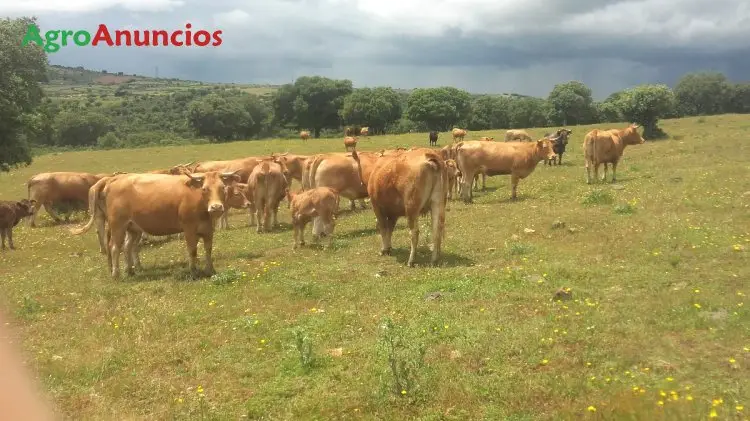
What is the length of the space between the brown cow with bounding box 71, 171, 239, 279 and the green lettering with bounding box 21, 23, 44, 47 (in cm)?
1554

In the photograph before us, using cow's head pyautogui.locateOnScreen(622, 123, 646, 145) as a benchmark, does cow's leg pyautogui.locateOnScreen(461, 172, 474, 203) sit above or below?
below

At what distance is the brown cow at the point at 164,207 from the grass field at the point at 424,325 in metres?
1.11

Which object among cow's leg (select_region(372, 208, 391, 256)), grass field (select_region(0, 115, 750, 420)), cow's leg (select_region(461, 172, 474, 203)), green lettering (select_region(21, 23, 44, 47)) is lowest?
grass field (select_region(0, 115, 750, 420))

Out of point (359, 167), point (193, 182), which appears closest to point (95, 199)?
point (193, 182)

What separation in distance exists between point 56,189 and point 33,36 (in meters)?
7.03

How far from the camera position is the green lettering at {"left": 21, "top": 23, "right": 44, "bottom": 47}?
1006 inches

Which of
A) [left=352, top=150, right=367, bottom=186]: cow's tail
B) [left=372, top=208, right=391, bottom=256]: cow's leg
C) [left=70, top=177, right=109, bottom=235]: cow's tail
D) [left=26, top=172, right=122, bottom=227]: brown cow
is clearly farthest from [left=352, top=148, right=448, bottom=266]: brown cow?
[left=26, top=172, right=122, bottom=227]: brown cow

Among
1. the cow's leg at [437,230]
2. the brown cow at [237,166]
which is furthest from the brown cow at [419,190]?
the brown cow at [237,166]

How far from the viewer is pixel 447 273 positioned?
1246cm

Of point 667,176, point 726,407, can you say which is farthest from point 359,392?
point 667,176

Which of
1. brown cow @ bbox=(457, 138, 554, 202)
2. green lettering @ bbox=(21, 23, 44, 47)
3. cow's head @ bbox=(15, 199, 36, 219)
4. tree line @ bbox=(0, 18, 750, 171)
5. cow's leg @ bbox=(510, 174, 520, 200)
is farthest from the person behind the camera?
tree line @ bbox=(0, 18, 750, 171)

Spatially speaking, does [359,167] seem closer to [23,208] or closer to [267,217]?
[267,217]

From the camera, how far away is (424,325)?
363 inches

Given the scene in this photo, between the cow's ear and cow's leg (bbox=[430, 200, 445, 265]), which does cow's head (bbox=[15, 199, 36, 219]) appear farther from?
cow's leg (bbox=[430, 200, 445, 265])
